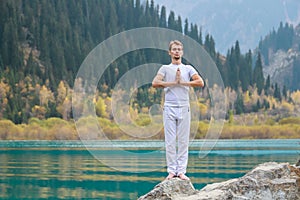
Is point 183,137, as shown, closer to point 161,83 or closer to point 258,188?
point 161,83

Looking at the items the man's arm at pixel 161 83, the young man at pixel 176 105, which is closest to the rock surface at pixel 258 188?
the young man at pixel 176 105

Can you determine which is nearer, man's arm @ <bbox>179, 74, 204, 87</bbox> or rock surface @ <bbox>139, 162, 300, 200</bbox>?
rock surface @ <bbox>139, 162, 300, 200</bbox>

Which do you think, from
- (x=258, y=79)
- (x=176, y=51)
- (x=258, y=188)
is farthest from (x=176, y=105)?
(x=258, y=79)

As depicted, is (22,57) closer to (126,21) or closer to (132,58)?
(132,58)

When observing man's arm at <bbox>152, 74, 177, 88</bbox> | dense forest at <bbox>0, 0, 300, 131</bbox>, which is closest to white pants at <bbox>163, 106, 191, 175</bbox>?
man's arm at <bbox>152, 74, 177, 88</bbox>

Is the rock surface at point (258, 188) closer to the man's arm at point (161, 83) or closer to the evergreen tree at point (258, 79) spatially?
the man's arm at point (161, 83)

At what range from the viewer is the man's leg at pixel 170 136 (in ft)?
31.2

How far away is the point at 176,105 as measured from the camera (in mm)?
9508

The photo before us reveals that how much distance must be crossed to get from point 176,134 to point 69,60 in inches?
5783

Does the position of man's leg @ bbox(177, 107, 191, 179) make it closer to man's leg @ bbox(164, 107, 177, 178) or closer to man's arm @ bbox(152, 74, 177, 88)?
man's leg @ bbox(164, 107, 177, 178)

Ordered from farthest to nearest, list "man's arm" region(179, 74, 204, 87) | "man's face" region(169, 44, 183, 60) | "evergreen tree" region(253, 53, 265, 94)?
"evergreen tree" region(253, 53, 265, 94) → "man's face" region(169, 44, 183, 60) → "man's arm" region(179, 74, 204, 87)

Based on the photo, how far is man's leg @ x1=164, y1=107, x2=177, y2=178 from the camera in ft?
31.2

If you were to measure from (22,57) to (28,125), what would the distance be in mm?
21257

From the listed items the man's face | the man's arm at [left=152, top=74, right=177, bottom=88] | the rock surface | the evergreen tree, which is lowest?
the rock surface
